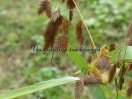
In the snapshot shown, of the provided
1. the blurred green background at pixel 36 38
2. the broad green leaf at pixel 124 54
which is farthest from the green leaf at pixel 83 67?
the blurred green background at pixel 36 38

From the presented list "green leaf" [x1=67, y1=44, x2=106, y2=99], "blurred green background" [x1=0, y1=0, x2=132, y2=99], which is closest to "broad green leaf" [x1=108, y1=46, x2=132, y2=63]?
"green leaf" [x1=67, y1=44, x2=106, y2=99]

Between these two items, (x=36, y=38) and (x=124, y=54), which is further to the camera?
(x=36, y=38)

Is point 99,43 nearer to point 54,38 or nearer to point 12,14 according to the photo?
point 12,14

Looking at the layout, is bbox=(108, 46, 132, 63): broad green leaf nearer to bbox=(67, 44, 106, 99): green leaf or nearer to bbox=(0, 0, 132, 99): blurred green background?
bbox=(67, 44, 106, 99): green leaf

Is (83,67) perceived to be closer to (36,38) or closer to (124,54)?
(124,54)

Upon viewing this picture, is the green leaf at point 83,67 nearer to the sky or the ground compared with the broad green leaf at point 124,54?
nearer to the ground

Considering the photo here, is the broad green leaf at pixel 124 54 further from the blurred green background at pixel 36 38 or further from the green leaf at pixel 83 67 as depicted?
the blurred green background at pixel 36 38

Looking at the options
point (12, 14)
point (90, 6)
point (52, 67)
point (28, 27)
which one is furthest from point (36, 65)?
point (90, 6)

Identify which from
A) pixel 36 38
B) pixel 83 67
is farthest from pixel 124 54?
pixel 36 38
